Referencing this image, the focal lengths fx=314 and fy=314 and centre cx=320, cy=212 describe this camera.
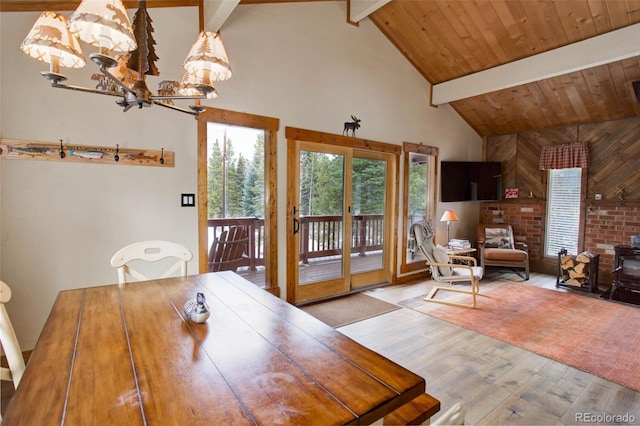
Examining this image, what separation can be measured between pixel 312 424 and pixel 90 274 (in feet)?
8.79

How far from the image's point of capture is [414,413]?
1000 millimetres

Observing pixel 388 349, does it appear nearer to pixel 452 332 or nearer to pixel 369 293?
pixel 452 332

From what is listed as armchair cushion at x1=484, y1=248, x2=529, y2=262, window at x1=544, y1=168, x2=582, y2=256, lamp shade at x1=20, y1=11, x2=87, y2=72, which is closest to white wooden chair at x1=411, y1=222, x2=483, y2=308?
armchair cushion at x1=484, y1=248, x2=529, y2=262

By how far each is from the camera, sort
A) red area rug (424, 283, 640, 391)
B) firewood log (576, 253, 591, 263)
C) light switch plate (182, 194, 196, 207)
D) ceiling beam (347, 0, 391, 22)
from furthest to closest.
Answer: firewood log (576, 253, 591, 263) → ceiling beam (347, 0, 391, 22) → light switch plate (182, 194, 196, 207) → red area rug (424, 283, 640, 391)

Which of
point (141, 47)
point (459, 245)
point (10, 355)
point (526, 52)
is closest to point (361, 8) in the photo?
point (526, 52)

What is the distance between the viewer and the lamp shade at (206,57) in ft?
5.32

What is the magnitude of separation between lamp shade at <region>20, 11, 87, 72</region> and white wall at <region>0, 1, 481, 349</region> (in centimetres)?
133

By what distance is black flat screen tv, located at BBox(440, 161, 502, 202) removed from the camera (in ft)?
18.2

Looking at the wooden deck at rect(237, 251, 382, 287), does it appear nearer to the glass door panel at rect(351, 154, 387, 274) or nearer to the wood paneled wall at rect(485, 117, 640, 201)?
the glass door panel at rect(351, 154, 387, 274)

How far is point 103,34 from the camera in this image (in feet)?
4.09

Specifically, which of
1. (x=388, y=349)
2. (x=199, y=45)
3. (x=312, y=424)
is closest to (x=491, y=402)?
(x=388, y=349)

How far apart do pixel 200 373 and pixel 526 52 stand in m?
5.17

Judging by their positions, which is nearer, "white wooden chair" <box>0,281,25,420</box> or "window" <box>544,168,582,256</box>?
"white wooden chair" <box>0,281,25,420</box>

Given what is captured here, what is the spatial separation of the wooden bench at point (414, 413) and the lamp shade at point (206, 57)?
1738mm
